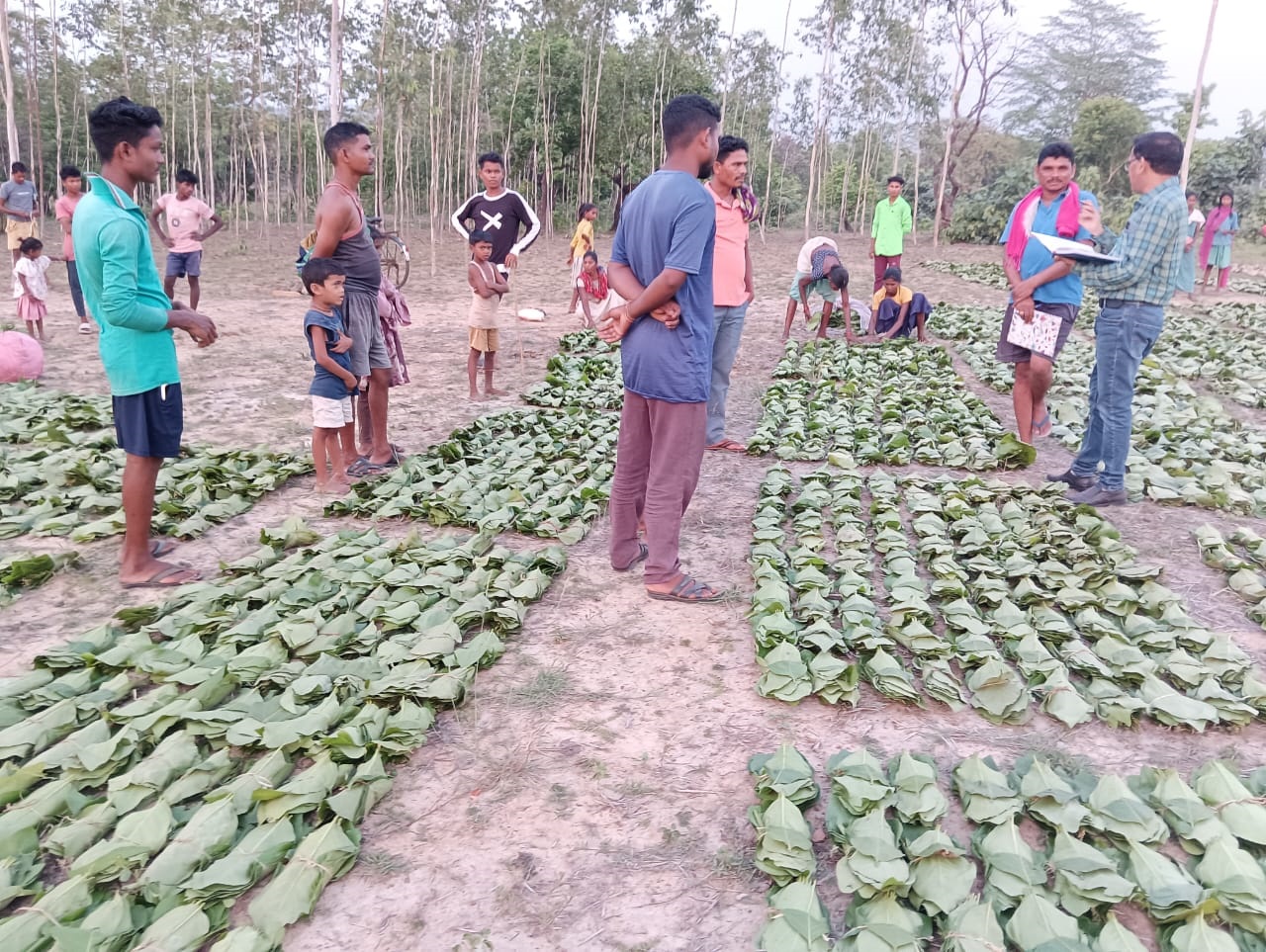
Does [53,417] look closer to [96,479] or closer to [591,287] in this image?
[96,479]

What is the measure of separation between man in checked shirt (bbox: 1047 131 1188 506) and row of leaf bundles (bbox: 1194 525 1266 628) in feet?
1.85

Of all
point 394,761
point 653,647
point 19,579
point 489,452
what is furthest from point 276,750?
point 489,452

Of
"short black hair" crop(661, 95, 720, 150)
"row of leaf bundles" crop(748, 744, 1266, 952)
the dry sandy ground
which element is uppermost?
"short black hair" crop(661, 95, 720, 150)

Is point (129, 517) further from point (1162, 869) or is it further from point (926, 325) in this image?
point (926, 325)

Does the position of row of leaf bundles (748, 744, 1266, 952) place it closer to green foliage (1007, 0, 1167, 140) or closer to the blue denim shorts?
the blue denim shorts

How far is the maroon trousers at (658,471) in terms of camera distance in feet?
10.6

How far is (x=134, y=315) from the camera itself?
125 inches

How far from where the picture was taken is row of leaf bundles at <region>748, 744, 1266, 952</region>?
178 centimetres

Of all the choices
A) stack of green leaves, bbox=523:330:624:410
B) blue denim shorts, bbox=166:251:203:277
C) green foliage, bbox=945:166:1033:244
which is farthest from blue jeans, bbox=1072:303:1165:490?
green foliage, bbox=945:166:1033:244

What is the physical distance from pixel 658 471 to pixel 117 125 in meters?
2.37

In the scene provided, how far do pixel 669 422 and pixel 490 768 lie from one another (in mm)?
1412

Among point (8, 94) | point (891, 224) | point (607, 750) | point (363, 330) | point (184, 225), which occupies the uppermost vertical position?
point (8, 94)

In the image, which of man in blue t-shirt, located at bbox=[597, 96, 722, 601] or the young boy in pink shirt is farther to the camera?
the young boy in pink shirt

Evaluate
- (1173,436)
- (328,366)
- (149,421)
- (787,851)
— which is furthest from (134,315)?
(1173,436)
